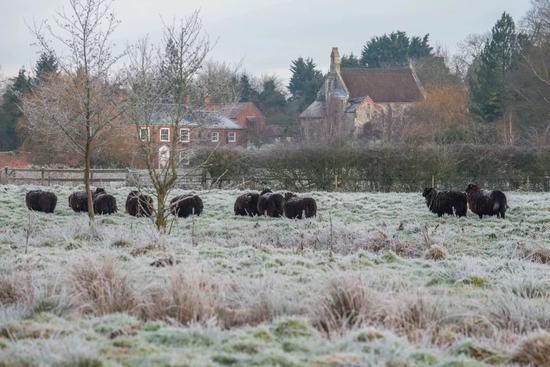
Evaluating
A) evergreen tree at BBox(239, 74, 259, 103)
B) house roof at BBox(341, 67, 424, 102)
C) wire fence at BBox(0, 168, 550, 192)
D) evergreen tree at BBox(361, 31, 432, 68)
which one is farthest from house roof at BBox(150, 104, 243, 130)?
evergreen tree at BBox(361, 31, 432, 68)

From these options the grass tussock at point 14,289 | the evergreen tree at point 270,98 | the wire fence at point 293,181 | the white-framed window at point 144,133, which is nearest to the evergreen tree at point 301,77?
the evergreen tree at point 270,98

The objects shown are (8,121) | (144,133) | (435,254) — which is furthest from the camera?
(8,121)

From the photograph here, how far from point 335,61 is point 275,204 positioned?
52.4m

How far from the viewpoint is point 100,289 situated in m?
6.88

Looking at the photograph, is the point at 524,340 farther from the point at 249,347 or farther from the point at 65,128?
the point at 65,128

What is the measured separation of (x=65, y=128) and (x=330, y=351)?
13.1 meters

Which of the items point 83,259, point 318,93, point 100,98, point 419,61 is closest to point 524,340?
point 83,259

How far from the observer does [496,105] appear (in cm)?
5409

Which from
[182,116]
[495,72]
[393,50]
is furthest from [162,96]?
[393,50]

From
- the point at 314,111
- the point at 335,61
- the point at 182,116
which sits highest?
the point at 335,61

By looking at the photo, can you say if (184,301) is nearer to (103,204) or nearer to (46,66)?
(103,204)

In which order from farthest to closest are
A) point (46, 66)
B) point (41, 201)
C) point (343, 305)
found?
1. point (46, 66)
2. point (41, 201)
3. point (343, 305)

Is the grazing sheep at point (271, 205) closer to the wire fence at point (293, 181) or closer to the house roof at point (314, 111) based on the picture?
the wire fence at point (293, 181)

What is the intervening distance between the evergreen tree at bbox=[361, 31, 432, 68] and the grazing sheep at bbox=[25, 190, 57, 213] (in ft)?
245
